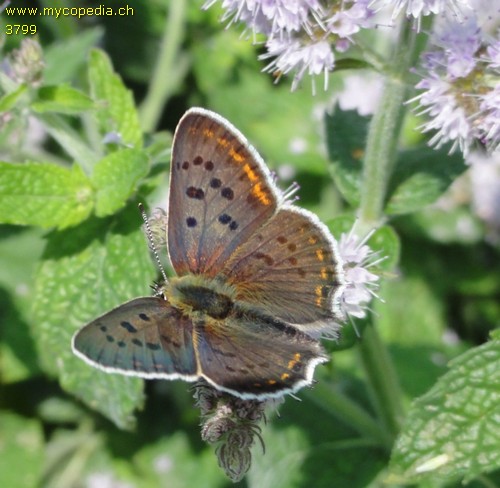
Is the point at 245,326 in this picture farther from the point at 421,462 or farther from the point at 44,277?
the point at 44,277

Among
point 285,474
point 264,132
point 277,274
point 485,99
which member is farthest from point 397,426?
point 264,132

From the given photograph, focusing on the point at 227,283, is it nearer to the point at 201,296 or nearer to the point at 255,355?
the point at 201,296

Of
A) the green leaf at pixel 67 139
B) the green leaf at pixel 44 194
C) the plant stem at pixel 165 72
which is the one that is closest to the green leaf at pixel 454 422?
the green leaf at pixel 44 194

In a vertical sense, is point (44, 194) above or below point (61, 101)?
below

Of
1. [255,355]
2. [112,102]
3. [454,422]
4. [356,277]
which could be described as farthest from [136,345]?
[112,102]

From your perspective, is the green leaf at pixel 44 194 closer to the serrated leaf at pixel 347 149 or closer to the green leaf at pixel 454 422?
the serrated leaf at pixel 347 149

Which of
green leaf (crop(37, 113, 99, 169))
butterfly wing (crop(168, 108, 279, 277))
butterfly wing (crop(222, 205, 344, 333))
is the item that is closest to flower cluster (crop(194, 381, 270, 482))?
butterfly wing (crop(222, 205, 344, 333))
